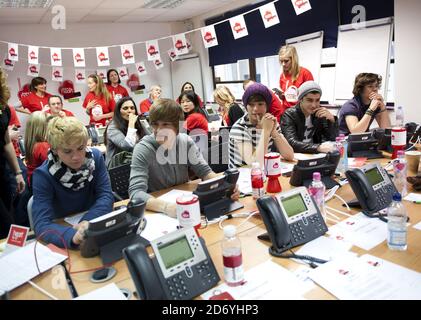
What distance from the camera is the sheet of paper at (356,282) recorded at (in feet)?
3.50

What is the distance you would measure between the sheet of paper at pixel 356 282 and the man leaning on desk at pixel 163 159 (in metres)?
0.77

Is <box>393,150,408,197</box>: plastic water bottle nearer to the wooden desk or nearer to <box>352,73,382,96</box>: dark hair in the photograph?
the wooden desk

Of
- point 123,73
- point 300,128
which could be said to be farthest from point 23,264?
point 123,73

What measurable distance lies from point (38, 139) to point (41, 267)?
1.70 metres

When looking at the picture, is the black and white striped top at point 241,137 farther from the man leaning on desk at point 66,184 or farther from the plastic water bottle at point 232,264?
the plastic water bottle at point 232,264

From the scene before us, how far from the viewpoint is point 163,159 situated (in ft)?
7.14

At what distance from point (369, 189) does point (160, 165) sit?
1.19 meters

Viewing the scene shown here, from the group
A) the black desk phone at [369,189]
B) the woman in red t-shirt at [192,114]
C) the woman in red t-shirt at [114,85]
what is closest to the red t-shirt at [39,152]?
the woman in red t-shirt at [192,114]

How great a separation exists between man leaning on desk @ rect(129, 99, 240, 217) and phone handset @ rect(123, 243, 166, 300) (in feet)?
2.34

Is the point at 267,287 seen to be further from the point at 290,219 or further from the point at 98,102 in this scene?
the point at 98,102

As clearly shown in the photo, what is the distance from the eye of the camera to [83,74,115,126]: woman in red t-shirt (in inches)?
216

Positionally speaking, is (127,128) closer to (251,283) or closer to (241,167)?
(241,167)

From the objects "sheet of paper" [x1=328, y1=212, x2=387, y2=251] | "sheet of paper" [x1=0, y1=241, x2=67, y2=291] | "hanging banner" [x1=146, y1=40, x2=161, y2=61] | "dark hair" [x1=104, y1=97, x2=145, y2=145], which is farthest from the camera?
"hanging banner" [x1=146, y1=40, x2=161, y2=61]

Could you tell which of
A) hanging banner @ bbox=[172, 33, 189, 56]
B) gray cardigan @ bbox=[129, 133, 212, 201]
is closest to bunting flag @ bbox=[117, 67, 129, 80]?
hanging banner @ bbox=[172, 33, 189, 56]
